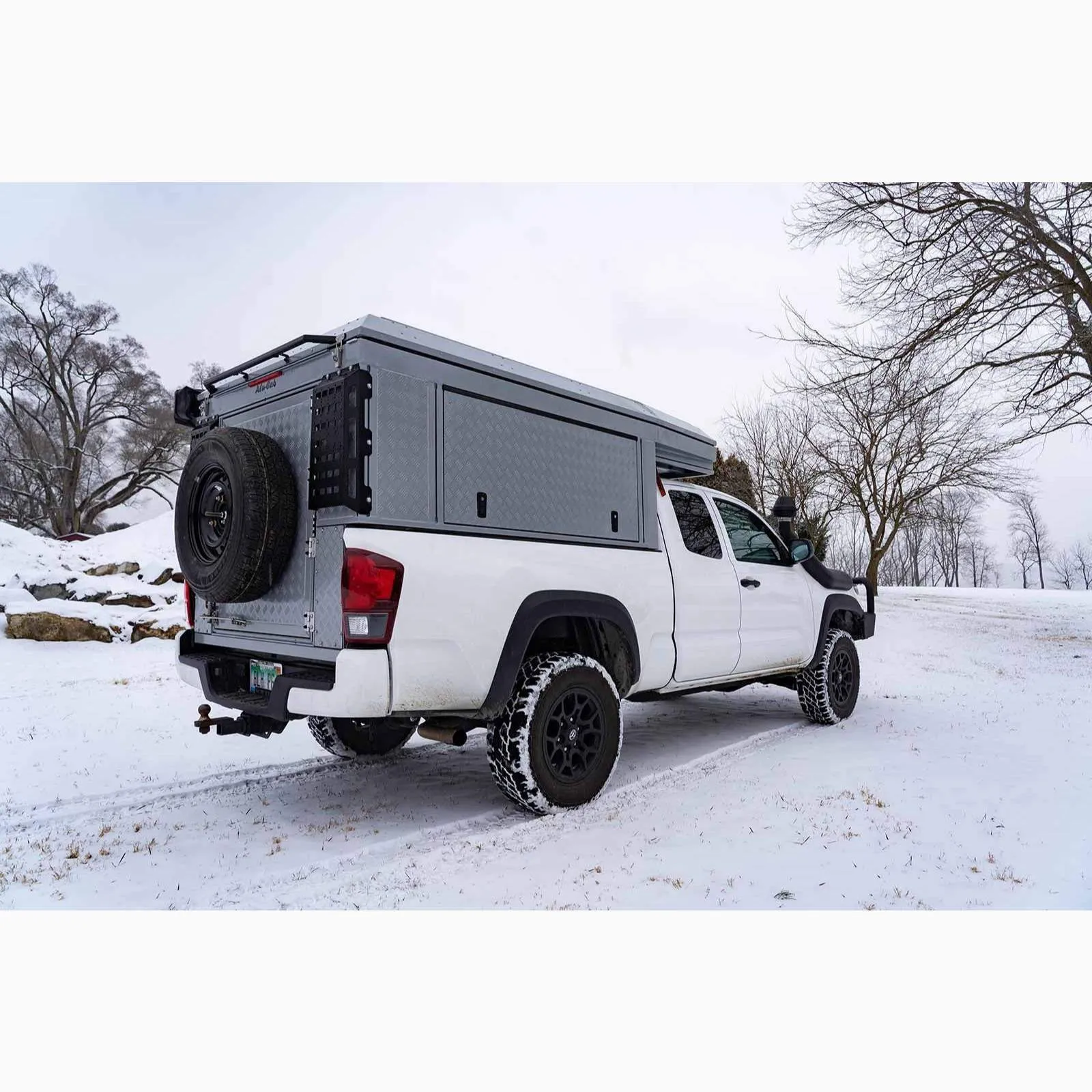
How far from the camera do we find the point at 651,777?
4.91 meters

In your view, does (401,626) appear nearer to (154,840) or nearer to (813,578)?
(154,840)

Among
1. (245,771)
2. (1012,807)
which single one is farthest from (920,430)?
(245,771)

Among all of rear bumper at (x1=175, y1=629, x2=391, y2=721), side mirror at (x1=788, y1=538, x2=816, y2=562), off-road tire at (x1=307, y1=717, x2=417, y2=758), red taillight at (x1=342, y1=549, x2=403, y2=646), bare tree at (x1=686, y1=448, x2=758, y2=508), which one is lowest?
off-road tire at (x1=307, y1=717, x2=417, y2=758)

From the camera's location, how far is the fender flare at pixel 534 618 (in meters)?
3.81

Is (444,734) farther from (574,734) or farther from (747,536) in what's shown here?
(747,536)

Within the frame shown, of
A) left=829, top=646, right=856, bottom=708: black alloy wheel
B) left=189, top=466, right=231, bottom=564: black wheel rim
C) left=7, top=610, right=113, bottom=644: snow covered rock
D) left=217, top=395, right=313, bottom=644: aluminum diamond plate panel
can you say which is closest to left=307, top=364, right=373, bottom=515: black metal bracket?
left=217, top=395, right=313, bottom=644: aluminum diamond plate panel

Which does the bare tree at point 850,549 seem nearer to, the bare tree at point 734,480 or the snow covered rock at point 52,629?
the bare tree at point 734,480

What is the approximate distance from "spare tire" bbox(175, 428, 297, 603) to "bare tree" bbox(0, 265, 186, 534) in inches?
1031

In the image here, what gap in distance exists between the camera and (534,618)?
3.97 metres

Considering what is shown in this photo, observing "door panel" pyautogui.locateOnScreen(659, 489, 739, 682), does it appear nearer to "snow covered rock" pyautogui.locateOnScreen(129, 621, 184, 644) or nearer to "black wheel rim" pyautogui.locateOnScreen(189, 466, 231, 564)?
"black wheel rim" pyautogui.locateOnScreen(189, 466, 231, 564)

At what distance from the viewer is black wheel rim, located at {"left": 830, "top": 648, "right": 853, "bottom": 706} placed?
6633 millimetres

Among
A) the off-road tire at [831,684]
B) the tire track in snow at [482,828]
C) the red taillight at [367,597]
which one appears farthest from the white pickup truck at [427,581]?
the off-road tire at [831,684]

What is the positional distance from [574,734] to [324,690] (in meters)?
1.45

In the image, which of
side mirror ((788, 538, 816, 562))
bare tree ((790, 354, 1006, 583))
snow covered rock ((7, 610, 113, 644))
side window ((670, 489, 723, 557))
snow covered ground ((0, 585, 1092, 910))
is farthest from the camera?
bare tree ((790, 354, 1006, 583))
